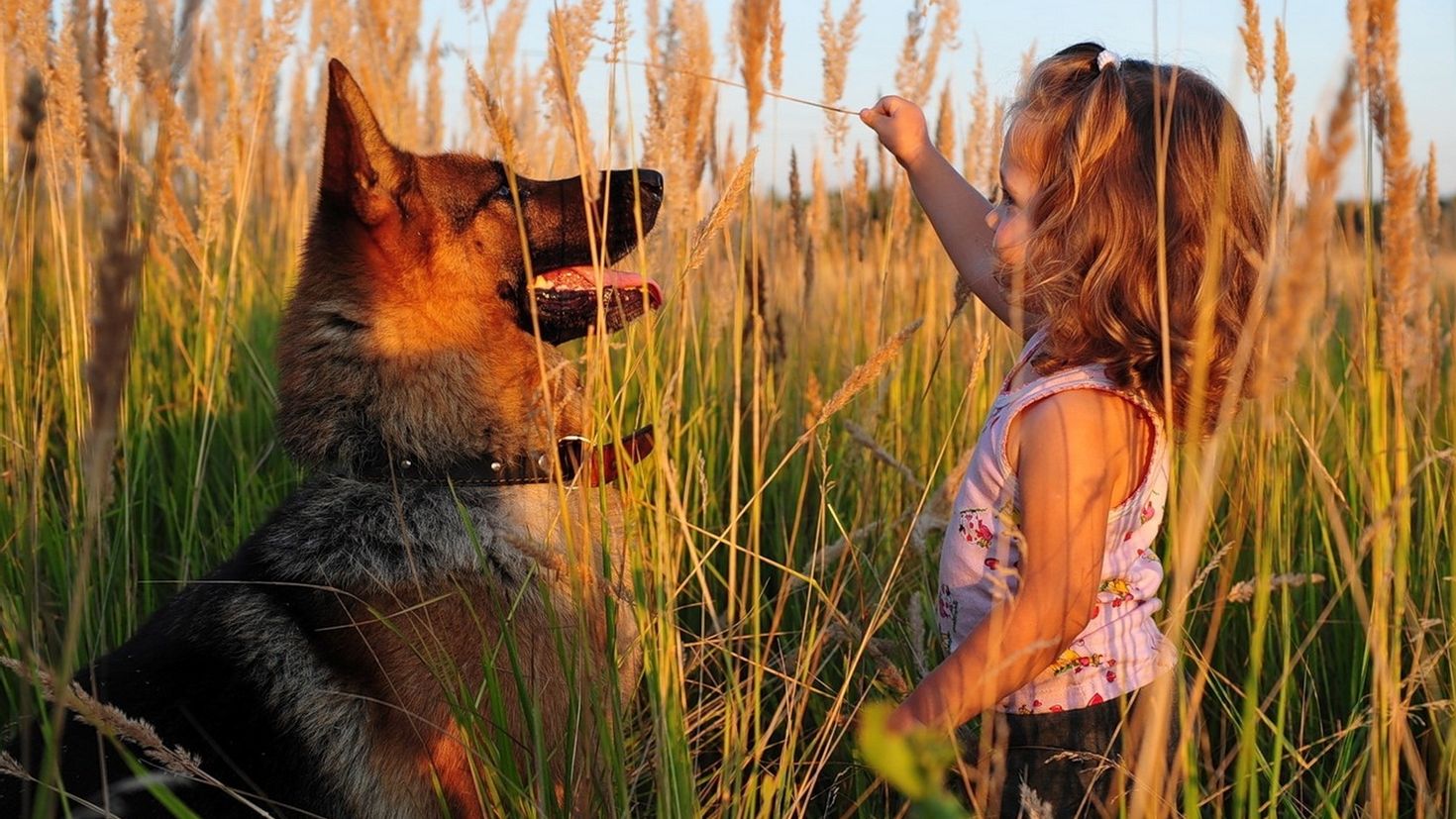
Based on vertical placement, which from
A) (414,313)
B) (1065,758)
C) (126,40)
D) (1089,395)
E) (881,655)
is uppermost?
(126,40)

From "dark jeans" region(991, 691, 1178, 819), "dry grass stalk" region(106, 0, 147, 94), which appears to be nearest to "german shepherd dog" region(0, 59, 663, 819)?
"dark jeans" region(991, 691, 1178, 819)

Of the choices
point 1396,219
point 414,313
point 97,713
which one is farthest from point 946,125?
point 97,713

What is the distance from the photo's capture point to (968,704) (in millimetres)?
1738

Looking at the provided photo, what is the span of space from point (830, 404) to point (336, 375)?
4.59ft

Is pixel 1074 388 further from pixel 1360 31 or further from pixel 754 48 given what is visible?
pixel 754 48

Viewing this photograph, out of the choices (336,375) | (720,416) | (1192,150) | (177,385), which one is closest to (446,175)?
(336,375)

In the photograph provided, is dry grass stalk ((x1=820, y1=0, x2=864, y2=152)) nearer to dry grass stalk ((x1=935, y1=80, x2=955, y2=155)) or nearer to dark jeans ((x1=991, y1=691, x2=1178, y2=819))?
dry grass stalk ((x1=935, y1=80, x2=955, y2=155))

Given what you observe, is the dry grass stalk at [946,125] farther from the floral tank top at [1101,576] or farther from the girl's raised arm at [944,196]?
the floral tank top at [1101,576]

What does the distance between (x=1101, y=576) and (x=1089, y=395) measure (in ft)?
1.07

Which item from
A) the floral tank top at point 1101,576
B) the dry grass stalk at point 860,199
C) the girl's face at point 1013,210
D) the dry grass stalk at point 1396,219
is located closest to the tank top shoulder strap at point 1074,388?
the floral tank top at point 1101,576

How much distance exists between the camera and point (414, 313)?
2812mm

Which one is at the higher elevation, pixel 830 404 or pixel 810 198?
pixel 810 198

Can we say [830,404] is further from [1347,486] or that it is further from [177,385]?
[177,385]

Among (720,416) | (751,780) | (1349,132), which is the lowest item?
(751,780)
